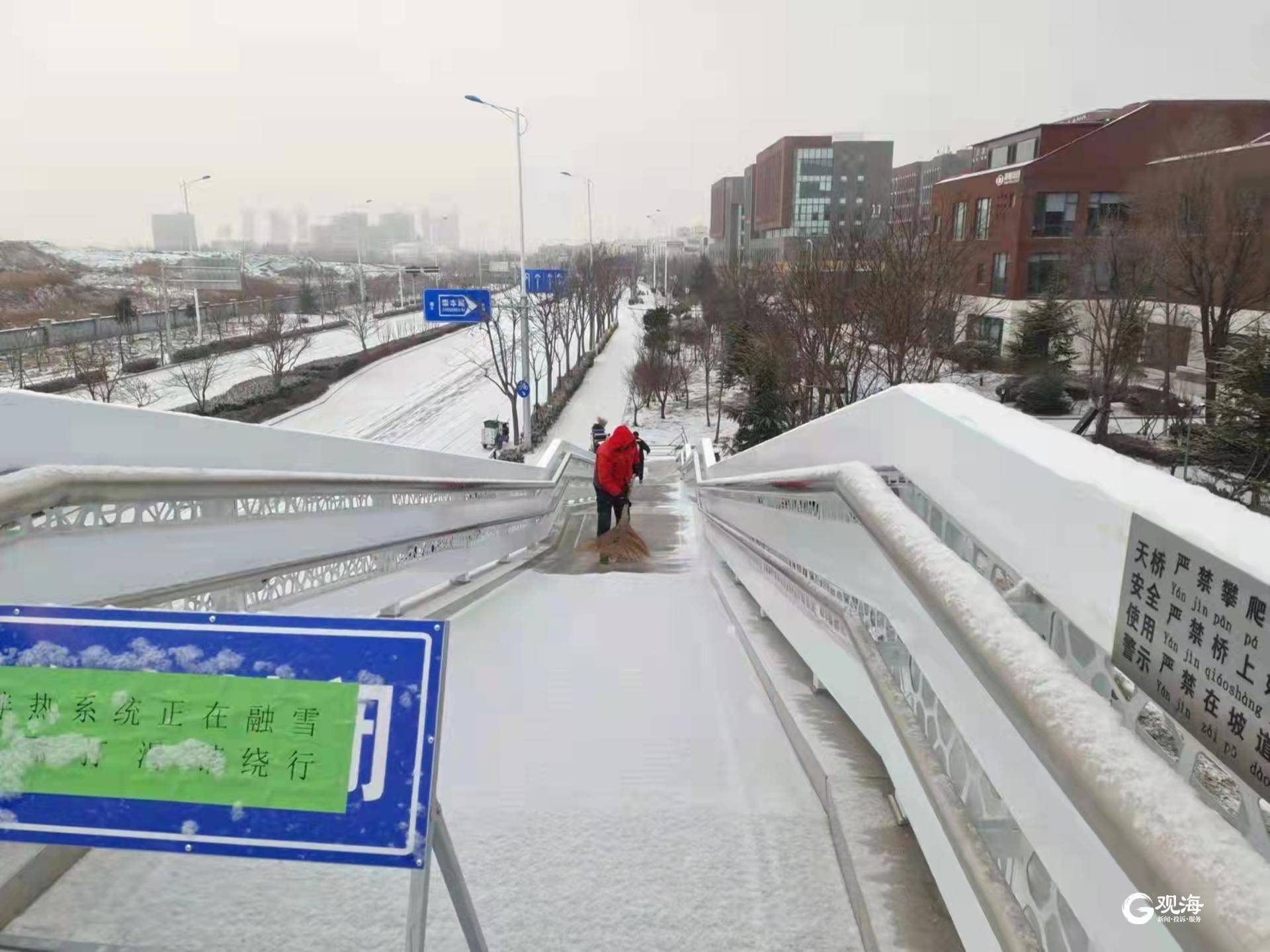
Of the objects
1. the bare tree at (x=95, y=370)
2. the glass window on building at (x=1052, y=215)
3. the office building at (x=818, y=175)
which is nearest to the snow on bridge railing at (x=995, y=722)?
the bare tree at (x=95, y=370)

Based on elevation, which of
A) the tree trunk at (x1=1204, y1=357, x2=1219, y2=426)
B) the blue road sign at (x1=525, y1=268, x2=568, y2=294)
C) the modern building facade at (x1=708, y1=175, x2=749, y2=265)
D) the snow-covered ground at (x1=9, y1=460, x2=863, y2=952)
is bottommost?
the tree trunk at (x1=1204, y1=357, x2=1219, y2=426)

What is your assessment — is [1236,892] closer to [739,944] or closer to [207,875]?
[739,944]

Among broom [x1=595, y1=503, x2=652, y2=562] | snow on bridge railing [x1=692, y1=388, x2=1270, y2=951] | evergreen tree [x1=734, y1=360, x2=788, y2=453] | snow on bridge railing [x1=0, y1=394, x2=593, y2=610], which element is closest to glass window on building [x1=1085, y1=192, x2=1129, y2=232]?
evergreen tree [x1=734, y1=360, x2=788, y2=453]

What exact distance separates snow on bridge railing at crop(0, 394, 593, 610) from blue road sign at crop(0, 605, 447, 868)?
3.25 ft

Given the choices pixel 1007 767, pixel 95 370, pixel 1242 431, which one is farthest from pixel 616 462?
pixel 95 370

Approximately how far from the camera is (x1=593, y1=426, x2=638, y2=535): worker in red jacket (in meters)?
9.75

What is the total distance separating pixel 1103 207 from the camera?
3319 centimetres

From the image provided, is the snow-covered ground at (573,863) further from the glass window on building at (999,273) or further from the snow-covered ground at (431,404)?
the glass window on building at (999,273)

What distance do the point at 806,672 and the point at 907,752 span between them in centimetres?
161

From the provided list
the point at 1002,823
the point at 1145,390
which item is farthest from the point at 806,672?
the point at 1145,390

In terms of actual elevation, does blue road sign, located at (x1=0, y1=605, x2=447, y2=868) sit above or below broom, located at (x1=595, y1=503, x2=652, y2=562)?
above

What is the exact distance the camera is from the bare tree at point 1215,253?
19.2 metres

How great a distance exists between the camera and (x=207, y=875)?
217 cm

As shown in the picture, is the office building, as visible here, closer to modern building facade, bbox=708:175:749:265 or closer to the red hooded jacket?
modern building facade, bbox=708:175:749:265
